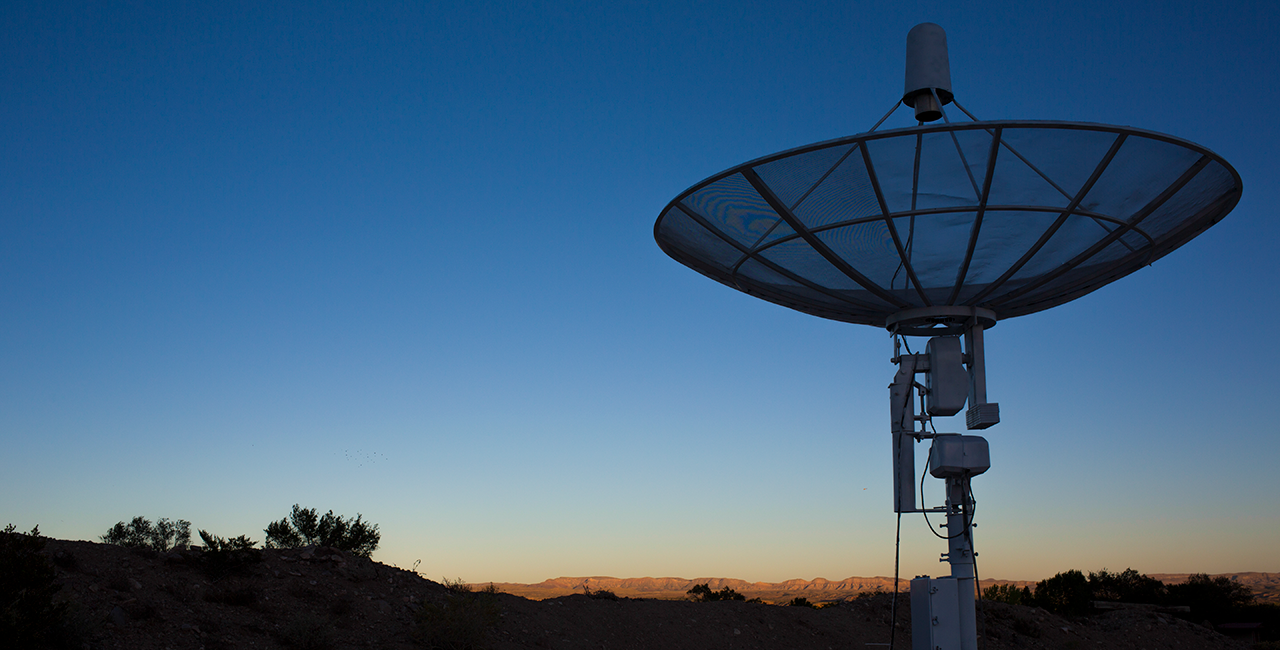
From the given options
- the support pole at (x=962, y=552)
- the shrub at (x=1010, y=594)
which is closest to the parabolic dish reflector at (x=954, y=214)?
the support pole at (x=962, y=552)

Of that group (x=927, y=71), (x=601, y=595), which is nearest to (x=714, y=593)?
(x=601, y=595)

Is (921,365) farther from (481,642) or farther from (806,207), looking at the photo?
(481,642)

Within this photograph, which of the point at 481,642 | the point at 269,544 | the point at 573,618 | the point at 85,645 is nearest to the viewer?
the point at 85,645

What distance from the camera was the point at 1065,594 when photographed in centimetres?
2783

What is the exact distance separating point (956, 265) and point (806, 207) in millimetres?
2793

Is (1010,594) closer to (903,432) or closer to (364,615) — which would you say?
(903,432)

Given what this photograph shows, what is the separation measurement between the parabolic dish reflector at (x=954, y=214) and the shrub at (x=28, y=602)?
9493mm

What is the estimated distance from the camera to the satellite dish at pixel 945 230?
1165cm

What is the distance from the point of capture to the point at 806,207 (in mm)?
13078

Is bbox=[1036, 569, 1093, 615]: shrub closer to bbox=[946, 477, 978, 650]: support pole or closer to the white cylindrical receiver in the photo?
bbox=[946, 477, 978, 650]: support pole

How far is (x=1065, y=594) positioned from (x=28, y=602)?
87.7 feet

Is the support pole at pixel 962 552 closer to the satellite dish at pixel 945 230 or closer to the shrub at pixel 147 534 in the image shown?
the satellite dish at pixel 945 230

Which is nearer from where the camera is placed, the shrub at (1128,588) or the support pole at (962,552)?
the support pole at (962,552)

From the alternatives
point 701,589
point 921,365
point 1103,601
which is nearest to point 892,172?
point 921,365
